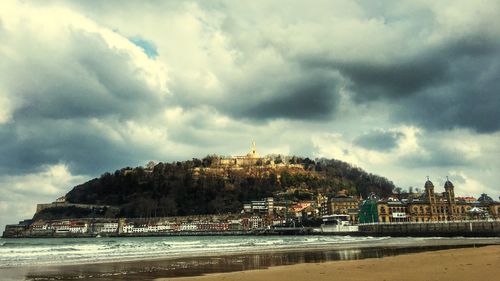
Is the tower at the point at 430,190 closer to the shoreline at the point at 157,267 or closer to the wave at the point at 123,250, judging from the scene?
the wave at the point at 123,250

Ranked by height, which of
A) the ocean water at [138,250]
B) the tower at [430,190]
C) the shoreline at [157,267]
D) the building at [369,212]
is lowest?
the ocean water at [138,250]

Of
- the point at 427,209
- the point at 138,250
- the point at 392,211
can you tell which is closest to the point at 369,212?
the point at 392,211

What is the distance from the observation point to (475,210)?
381ft

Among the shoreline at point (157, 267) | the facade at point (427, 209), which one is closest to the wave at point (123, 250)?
the shoreline at point (157, 267)

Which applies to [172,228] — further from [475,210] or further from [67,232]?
[475,210]

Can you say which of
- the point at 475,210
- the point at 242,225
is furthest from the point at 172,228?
the point at 475,210

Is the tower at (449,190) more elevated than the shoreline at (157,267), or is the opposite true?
the tower at (449,190)

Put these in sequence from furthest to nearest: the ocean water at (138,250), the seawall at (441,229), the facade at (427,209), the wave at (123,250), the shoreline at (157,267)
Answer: the facade at (427,209) → the seawall at (441,229) → the wave at (123,250) → the ocean water at (138,250) → the shoreline at (157,267)

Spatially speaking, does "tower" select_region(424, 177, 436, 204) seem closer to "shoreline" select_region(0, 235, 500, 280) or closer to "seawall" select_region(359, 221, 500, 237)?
"seawall" select_region(359, 221, 500, 237)

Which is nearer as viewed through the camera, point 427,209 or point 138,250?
point 138,250

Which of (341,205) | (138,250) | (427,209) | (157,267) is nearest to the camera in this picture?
(157,267)

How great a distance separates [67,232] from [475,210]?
174 metres

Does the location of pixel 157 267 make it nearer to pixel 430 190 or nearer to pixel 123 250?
pixel 123 250

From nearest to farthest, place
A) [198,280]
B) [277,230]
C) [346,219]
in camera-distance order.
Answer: [198,280] < [346,219] < [277,230]
